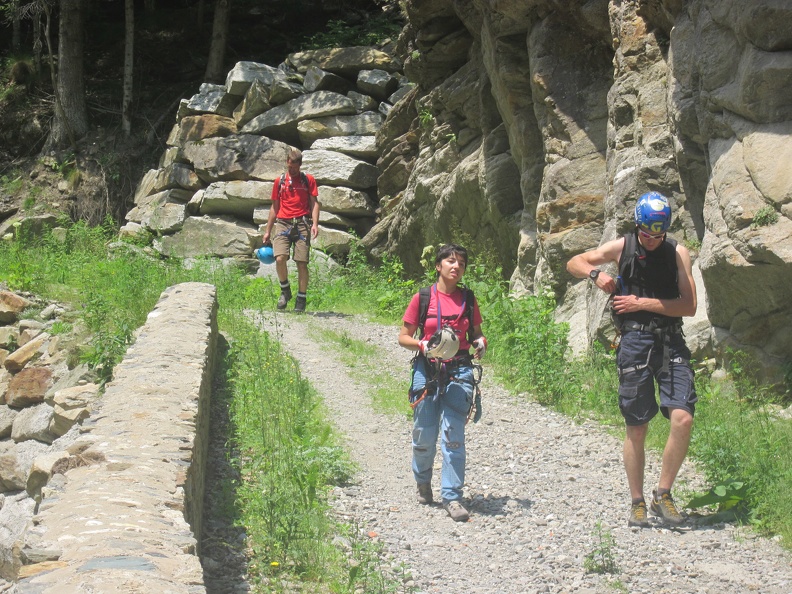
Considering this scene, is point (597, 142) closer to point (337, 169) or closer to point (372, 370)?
point (372, 370)

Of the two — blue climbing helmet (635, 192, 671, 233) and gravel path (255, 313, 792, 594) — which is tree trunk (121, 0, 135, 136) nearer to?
gravel path (255, 313, 792, 594)

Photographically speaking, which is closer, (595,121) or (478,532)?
(478,532)

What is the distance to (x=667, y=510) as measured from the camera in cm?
555

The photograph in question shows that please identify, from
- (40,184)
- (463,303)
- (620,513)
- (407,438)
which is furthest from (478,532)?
(40,184)

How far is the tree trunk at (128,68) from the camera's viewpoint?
21609mm

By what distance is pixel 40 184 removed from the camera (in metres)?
21.6

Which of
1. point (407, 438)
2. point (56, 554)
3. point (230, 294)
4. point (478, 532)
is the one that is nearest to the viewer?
point (56, 554)

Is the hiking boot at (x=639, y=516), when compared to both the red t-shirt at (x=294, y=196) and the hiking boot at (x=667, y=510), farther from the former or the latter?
the red t-shirt at (x=294, y=196)

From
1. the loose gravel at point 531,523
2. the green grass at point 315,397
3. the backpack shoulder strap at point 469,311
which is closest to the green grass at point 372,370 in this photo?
the green grass at point 315,397

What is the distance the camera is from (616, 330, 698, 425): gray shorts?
5.51 meters

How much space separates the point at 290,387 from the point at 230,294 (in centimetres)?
527

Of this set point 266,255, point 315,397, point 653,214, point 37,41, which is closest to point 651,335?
point 653,214

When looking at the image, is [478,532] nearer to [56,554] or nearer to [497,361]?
[56,554]

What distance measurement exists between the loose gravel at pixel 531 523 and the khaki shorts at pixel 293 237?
429 cm
